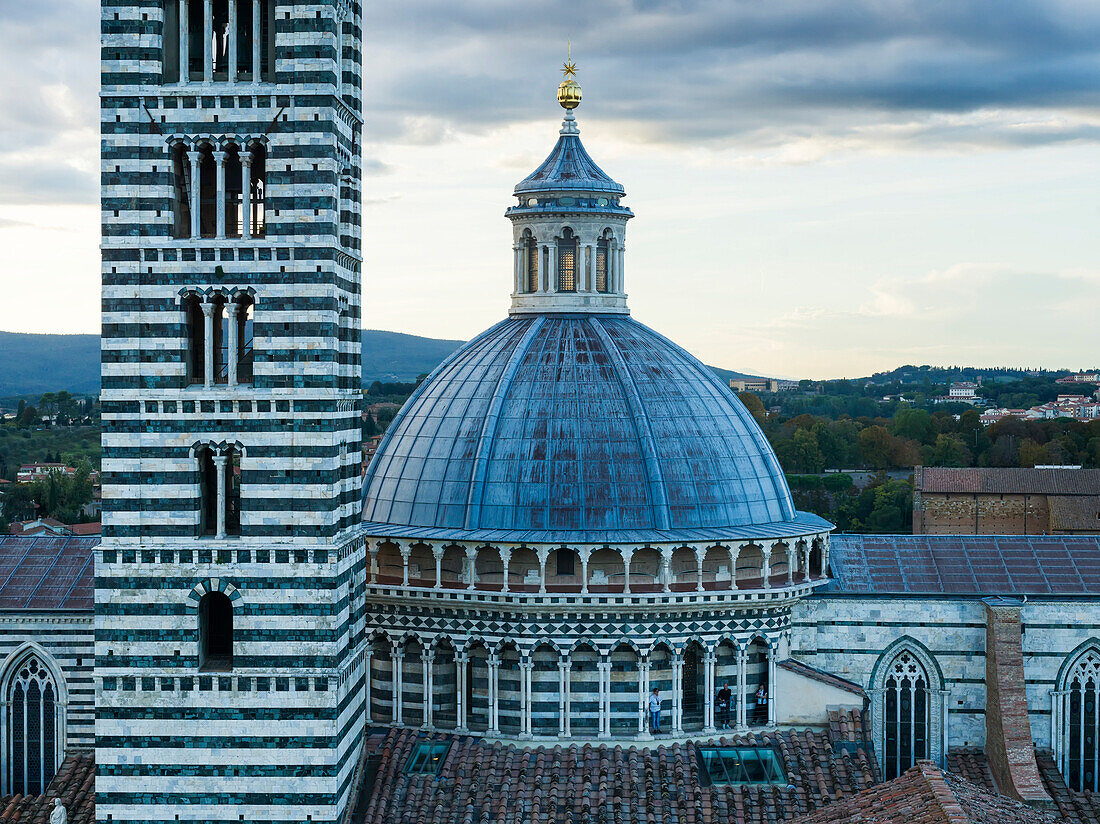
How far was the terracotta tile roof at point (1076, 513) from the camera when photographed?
270 ft

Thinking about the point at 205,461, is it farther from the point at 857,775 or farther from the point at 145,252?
the point at 857,775

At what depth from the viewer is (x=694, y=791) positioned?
3694cm

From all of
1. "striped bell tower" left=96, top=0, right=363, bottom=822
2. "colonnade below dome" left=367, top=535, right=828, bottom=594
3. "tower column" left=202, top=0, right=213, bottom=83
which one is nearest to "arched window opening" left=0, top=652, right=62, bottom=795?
"striped bell tower" left=96, top=0, right=363, bottom=822

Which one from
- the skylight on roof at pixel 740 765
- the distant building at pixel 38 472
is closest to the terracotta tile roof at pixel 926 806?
the skylight on roof at pixel 740 765

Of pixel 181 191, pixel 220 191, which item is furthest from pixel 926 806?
pixel 181 191

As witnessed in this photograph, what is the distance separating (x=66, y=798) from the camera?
131 feet

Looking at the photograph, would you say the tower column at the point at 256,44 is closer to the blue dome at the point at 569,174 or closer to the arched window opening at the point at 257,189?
the arched window opening at the point at 257,189

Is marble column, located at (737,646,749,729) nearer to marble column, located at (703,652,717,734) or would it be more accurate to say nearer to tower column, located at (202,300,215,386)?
marble column, located at (703,652,717,734)

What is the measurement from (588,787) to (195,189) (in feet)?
55.2

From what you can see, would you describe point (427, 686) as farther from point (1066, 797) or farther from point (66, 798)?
point (1066, 797)

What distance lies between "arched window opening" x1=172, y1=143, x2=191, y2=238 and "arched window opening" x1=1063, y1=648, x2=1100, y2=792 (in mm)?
25813

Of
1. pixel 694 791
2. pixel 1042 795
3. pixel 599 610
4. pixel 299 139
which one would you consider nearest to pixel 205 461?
pixel 299 139

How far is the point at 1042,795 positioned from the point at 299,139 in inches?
948

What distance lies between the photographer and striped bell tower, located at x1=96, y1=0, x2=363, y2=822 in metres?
33.8
